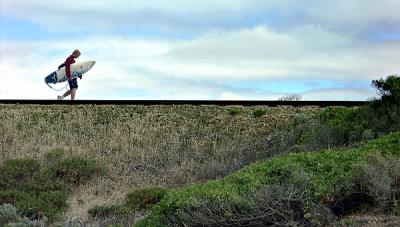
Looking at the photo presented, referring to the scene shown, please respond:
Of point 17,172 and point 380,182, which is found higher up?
point 380,182

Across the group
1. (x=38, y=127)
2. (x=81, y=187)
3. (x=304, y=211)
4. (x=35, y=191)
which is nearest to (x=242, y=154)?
(x=81, y=187)

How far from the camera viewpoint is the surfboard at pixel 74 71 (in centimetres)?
2200

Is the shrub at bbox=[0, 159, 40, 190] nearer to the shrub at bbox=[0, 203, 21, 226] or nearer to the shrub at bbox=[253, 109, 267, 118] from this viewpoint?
the shrub at bbox=[0, 203, 21, 226]

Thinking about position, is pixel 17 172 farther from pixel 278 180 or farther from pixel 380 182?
pixel 380 182

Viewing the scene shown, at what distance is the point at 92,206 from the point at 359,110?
6131mm

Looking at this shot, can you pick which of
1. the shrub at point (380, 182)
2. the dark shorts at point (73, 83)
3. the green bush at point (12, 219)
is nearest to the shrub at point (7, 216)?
the green bush at point (12, 219)

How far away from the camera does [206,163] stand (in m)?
15.0

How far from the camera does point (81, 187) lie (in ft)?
47.0

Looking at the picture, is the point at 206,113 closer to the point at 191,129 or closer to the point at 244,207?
the point at 191,129

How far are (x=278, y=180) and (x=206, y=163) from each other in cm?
635

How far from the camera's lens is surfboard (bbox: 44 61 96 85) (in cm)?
2200

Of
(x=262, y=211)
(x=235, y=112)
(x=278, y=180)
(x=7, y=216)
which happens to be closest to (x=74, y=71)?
(x=235, y=112)

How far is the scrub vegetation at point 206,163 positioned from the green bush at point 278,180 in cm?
2

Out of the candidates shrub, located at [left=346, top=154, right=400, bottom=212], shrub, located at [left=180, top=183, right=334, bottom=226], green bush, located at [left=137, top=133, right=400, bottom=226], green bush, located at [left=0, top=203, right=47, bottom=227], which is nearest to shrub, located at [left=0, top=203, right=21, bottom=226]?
green bush, located at [left=0, top=203, right=47, bottom=227]
